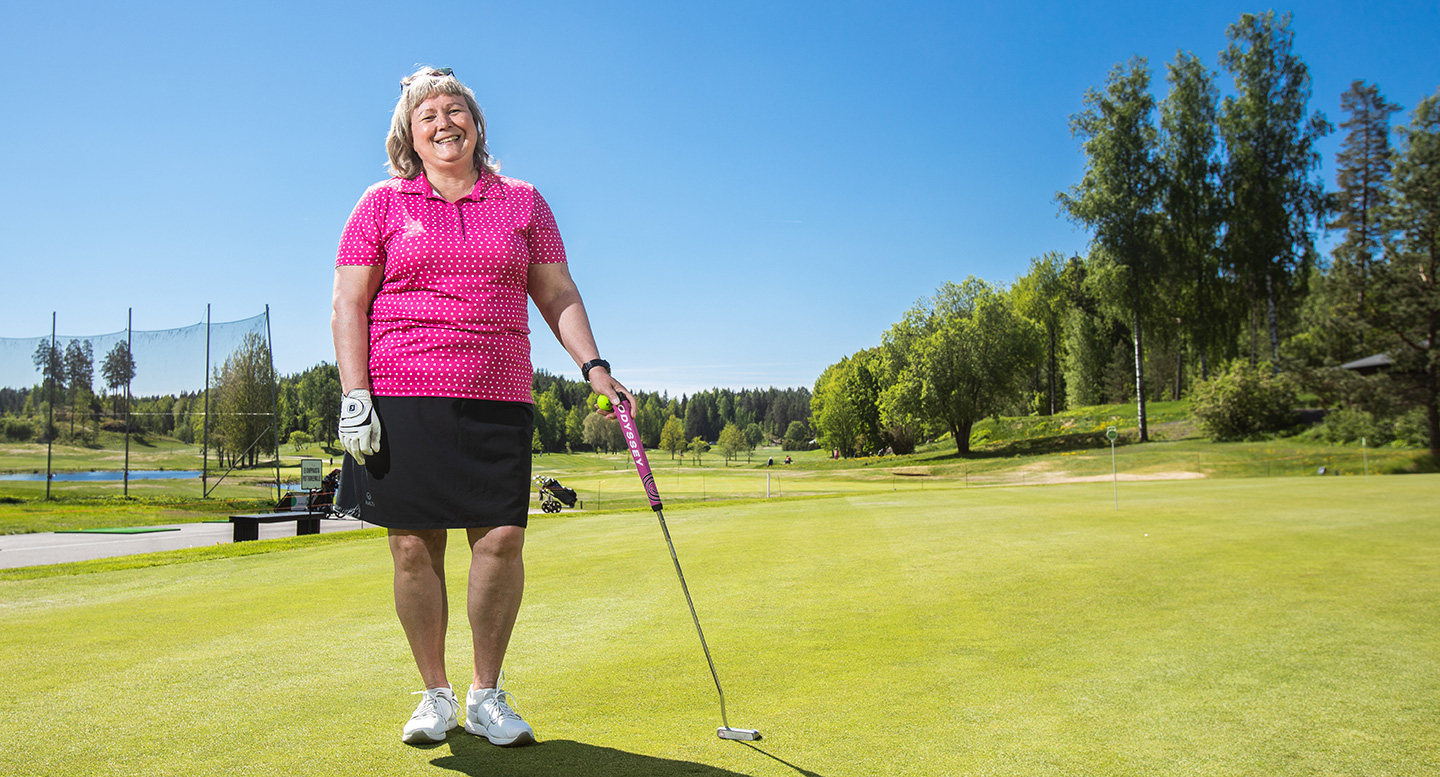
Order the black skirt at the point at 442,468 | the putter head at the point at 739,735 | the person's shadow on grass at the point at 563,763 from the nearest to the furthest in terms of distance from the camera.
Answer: the person's shadow on grass at the point at 563,763 < the putter head at the point at 739,735 < the black skirt at the point at 442,468

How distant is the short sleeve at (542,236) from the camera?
2.86 m

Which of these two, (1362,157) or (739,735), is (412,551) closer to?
(739,735)

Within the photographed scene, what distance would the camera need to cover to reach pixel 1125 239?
3606 centimetres

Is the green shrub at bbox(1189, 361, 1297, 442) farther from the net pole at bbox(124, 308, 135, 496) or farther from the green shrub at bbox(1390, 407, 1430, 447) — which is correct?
the net pole at bbox(124, 308, 135, 496)

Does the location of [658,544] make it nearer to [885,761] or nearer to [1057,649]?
[1057,649]

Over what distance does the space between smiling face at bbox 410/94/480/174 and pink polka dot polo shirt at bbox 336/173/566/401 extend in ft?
0.35

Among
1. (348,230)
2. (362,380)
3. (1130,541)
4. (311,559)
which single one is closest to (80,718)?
(362,380)

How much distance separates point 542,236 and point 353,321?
72 cm

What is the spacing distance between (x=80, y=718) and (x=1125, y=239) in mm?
40263

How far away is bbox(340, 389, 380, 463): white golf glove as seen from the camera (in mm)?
2430

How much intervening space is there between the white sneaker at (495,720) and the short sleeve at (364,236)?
1.48 metres

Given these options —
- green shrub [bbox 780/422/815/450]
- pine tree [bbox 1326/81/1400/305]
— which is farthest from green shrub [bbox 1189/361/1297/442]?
green shrub [bbox 780/422/815/450]

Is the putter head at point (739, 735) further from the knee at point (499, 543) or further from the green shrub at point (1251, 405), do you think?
the green shrub at point (1251, 405)

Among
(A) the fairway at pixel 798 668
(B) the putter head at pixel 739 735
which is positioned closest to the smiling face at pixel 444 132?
(A) the fairway at pixel 798 668
